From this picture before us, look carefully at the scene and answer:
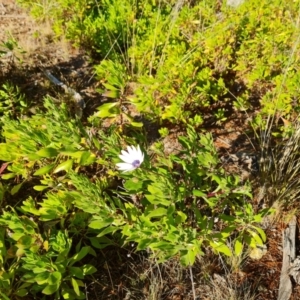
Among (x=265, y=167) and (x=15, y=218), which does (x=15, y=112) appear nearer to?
(x=15, y=218)

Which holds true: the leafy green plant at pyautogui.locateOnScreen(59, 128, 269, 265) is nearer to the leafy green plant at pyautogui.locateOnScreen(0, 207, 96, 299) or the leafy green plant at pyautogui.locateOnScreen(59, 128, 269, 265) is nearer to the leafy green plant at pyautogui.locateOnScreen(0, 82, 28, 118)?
the leafy green plant at pyautogui.locateOnScreen(0, 207, 96, 299)

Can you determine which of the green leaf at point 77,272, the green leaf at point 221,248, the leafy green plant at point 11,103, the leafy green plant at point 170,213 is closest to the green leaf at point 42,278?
the green leaf at point 77,272

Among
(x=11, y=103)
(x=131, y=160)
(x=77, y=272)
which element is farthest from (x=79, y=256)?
(x=11, y=103)

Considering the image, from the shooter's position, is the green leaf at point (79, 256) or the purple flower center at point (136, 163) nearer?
the purple flower center at point (136, 163)

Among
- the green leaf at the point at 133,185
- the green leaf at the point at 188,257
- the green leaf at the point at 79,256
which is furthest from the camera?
the green leaf at the point at 79,256

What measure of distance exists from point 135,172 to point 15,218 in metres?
0.65

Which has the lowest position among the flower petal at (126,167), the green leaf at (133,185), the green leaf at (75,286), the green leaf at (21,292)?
the green leaf at (21,292)

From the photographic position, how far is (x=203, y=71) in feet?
9.31

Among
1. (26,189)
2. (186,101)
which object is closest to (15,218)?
(26,189)

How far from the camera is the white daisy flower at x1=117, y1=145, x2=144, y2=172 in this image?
175 cm

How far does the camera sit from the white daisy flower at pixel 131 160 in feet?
5.74

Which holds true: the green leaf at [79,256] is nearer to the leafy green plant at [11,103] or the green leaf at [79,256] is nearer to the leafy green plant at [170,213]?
the leafy green plant at [170,213]

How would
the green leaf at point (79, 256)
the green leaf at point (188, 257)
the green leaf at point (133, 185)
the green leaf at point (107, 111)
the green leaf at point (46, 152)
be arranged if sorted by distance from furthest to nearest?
the green leaf at point (107, 111) < the green leaf at point (46, 152) < the green leaf at point (79, 256) < the green leaf at point (133, 185) < the green leaf at point (188, 257)

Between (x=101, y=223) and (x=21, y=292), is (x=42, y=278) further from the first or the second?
(x=101, y=223)
